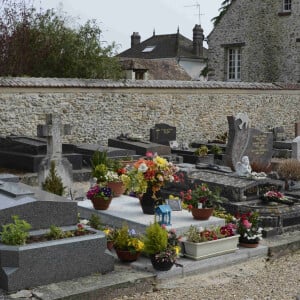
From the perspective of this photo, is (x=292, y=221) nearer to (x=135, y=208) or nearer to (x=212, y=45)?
(x=135, y=208)

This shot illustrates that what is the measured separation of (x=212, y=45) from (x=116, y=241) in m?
25.4

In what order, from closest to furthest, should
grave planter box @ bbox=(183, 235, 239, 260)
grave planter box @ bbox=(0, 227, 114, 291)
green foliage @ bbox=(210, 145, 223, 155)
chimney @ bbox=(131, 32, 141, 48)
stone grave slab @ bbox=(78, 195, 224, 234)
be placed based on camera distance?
grave planter box @ bbox=(0, 227, 114, 291) → grave planter box @ bbox=(183, 235, 239, 260) → stone grave slab @ bbox=(78, 195, 224, 234) → green foliage @ bbox=(210, 145, 223, 155) → chimney @ bbox=(131, 32, 141, 48)

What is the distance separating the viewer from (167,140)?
1936 cm

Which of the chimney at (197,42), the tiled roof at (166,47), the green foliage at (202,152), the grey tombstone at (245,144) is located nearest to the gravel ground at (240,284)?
the grey tombstone at (245,144)

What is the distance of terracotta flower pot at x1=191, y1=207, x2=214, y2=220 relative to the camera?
860cm

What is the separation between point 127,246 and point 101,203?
1.77 m

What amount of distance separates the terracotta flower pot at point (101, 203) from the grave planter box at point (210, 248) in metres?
1.81

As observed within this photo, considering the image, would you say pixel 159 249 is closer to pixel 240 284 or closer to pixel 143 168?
pixel 240 284

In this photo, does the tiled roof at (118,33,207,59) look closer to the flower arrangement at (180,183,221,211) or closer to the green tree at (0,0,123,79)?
the green tree at (0,0,123,79)

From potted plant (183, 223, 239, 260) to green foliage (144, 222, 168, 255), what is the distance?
619 mm

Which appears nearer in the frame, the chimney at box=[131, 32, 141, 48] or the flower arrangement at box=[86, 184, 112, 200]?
the flower arrangement at box=[86, 184, 112, 200]

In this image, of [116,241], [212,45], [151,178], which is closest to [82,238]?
[116,241]

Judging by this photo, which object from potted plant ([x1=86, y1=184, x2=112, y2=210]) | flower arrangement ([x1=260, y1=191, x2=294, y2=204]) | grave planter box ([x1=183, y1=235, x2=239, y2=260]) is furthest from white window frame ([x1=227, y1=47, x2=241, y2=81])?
grave planter box ([x1=183, y1=235, x2=239, y2=260])

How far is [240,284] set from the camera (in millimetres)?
7168
